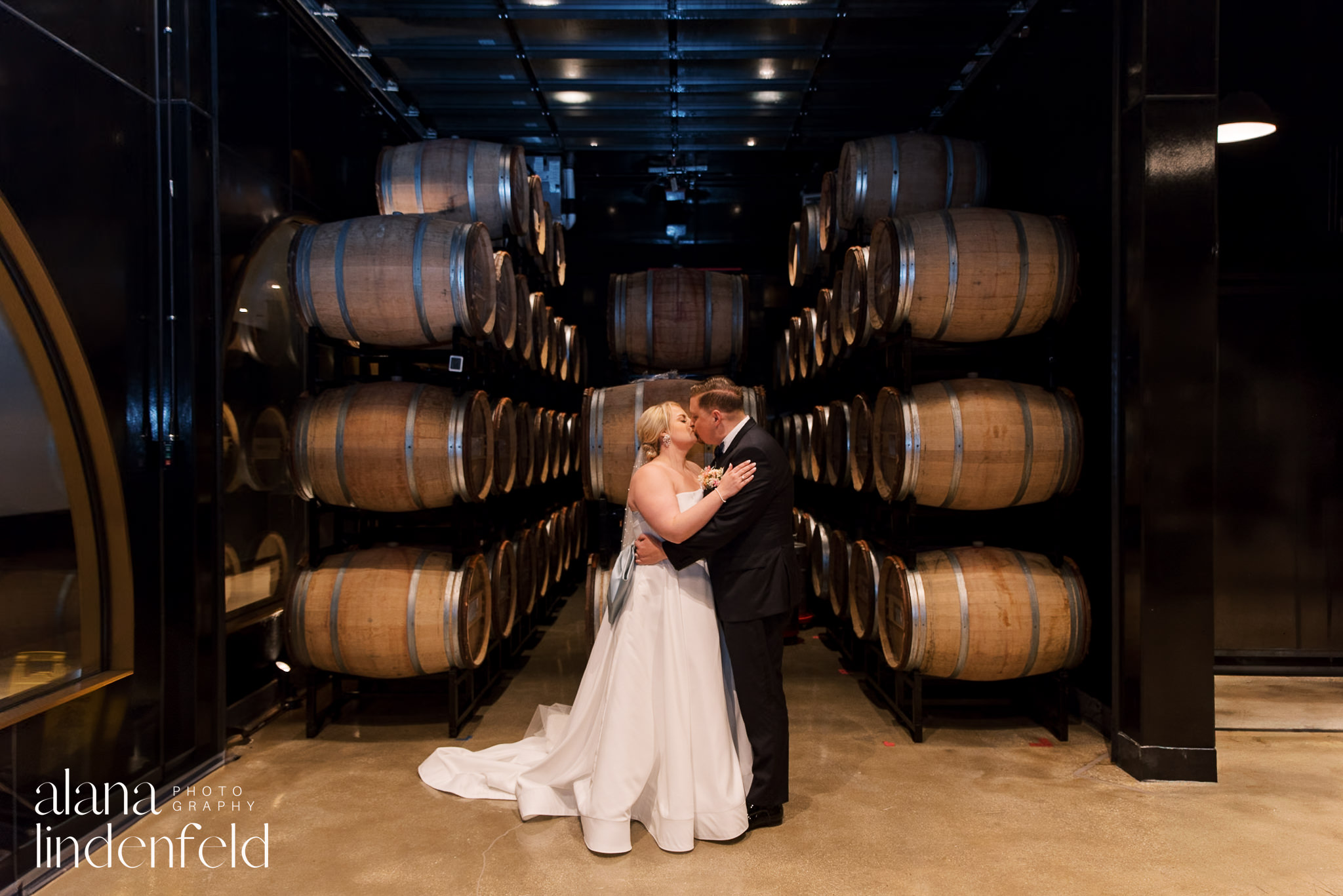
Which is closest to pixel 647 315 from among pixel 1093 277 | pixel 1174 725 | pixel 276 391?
pixel 276 391

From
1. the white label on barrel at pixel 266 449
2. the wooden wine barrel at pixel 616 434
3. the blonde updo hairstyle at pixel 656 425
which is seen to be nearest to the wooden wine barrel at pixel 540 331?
the wooden wine barrel at pixel 616 434

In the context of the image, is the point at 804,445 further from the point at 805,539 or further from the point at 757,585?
the point at 757,585

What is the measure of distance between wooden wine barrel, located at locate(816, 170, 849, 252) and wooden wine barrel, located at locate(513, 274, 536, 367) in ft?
7.42

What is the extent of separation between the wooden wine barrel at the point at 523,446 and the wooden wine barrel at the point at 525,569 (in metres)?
0.39

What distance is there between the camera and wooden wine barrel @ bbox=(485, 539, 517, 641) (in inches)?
200

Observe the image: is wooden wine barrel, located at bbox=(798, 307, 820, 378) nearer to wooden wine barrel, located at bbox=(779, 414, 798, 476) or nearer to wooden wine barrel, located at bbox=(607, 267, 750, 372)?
wooden wine barrel, located at bbox=(779, 414, 798, 476)

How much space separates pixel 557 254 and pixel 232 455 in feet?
12.1

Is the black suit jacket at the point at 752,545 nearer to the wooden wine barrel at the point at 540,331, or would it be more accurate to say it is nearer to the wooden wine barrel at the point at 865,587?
the wooden wine barrel at the point at 865,587

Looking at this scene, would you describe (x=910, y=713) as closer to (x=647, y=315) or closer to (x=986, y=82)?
(x=647, y=315)

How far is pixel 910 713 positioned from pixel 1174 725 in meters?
1.32

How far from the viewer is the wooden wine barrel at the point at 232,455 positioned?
445 centimetres

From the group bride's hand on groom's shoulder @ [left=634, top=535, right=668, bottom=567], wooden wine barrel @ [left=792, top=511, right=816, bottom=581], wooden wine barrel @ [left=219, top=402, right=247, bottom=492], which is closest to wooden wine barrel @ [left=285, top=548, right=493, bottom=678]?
wooden wine barrel @ [left=219, top=402, right=247, bottom=492]

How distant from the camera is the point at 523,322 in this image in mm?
5863

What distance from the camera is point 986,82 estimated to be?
228 inches
